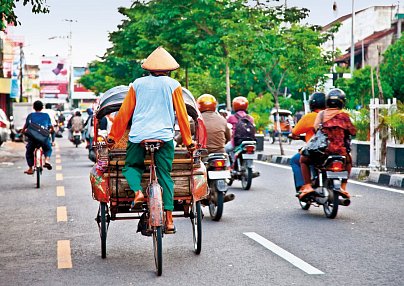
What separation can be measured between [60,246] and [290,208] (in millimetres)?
4323

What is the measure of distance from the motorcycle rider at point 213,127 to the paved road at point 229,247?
958 millimetres

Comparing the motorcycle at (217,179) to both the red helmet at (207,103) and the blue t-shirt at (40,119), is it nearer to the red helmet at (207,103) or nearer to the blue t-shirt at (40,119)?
the red helmet at (207,103)

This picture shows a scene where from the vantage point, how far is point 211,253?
8.20 metres

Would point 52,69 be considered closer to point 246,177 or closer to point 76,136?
point 76,136

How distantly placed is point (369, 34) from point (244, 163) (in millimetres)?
68127

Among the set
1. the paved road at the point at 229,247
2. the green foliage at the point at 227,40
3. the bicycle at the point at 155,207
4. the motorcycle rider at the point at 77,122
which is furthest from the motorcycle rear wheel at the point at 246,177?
the motorcycle rider at the point at 77,122

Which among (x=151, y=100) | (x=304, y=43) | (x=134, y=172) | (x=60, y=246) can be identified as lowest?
(x=60, y=246)

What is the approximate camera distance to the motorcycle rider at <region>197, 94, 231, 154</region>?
1164cm

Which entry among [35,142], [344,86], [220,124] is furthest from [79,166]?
[344,86]

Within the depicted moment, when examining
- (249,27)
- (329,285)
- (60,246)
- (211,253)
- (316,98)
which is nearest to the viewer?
(329,285)

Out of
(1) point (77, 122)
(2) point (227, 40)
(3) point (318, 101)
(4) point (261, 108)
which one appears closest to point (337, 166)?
(3) point (318, 101)

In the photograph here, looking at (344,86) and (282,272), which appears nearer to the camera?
(282,272)

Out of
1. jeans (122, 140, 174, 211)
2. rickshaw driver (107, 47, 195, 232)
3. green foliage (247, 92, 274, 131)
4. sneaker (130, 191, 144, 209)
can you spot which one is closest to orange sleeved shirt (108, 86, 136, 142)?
rickshaw driver (107, 47, 195, 232)

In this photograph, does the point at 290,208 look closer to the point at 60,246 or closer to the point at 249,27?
the point at 60,246
